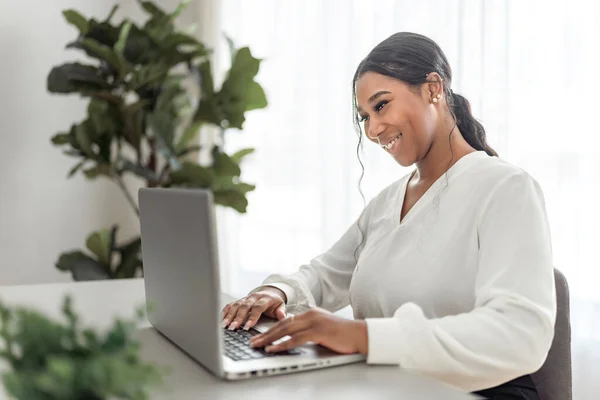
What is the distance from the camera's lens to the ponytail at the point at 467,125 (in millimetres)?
1539

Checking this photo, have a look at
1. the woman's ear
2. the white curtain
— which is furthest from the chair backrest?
the white curtain

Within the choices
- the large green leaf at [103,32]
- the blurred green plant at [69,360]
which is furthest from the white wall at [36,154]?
the blurred green plant at [69,360]

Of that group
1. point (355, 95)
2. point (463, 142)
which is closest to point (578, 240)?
point (463, 142)

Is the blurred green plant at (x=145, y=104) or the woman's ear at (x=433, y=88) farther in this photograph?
the blurred green plant at (x=145, y=104)

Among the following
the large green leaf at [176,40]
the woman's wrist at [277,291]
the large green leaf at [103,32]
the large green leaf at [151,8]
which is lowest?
the woman's wrist at [277,291]

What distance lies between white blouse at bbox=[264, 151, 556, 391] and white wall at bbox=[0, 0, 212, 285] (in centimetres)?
209

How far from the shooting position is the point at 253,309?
1298 mm

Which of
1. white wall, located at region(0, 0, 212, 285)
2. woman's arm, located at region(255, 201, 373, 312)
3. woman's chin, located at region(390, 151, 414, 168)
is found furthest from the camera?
white wall, located at region(0, 0, 212, 285)

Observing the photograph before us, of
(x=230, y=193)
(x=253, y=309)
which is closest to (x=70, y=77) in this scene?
(x=230, y=193)

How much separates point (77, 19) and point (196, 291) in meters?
2.38

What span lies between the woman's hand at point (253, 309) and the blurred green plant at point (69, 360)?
2.31 feet

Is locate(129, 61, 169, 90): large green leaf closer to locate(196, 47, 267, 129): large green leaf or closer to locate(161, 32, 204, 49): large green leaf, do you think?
locate(161, 32, 204, 49): large green leaf

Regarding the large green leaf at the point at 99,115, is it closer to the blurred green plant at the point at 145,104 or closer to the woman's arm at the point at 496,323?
the blurred green plant at the point at 145,104

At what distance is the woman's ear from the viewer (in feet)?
4.79
